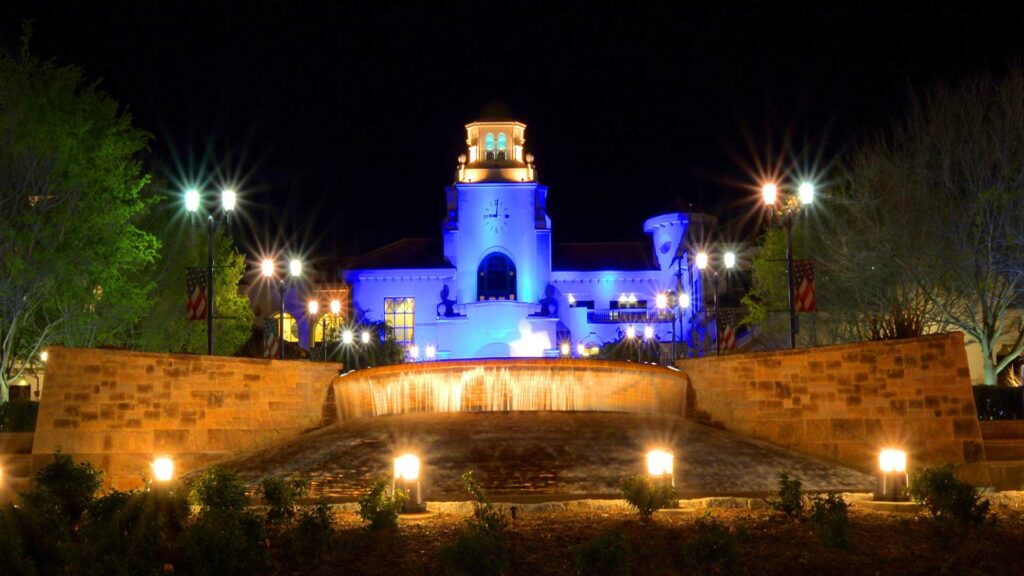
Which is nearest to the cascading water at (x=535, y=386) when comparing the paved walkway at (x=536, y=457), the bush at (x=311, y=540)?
the paved walkway at (x=536, y=457)

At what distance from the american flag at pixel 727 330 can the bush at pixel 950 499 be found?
538 inches

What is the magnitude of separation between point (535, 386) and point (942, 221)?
631 inches

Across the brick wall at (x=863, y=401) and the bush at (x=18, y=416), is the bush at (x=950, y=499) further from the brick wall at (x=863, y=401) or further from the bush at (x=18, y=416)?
the bush at (x=18, y=416)

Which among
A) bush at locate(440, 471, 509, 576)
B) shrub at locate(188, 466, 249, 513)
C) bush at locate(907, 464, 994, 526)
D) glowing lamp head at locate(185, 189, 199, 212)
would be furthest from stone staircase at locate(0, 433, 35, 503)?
bush at locate(907, 464, 994, 526)

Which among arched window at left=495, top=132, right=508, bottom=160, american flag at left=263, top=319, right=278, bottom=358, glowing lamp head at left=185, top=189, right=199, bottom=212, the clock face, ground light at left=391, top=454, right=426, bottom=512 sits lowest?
ground light at left=391, top=454, right=426, bottom=512

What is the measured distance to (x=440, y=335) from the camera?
61656 millimetres

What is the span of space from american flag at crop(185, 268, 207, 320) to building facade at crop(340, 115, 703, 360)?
37.4 m

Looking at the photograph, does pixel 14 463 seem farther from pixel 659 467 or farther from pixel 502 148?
pixel 502 148

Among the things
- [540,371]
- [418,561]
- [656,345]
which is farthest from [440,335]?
[418,561]

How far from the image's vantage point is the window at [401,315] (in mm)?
62969

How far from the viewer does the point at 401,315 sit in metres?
63.2

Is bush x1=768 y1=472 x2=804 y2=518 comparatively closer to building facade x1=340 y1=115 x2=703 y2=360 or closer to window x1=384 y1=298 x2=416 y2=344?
building facade x1=340 y1=115 x2=703 y2=360

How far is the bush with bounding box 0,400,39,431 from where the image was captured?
22.2 m

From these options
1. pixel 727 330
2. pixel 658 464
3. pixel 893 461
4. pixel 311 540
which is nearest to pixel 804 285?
pixel 727 330
